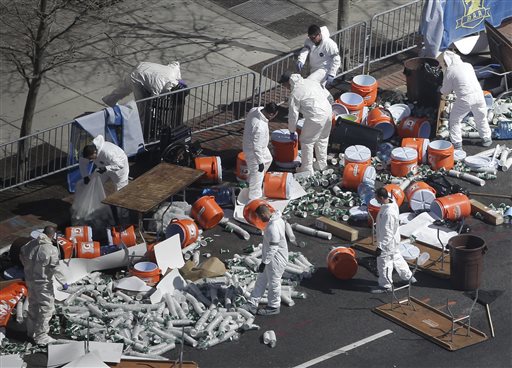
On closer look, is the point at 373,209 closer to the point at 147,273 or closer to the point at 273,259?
the point at 273,259

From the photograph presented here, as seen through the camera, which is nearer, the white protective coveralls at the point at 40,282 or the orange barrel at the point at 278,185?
the white protective coveralls at the point at 40,282

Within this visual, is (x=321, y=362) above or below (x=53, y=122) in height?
below

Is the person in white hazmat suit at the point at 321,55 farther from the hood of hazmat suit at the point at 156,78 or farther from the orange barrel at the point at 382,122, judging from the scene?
the hood of hazmat suit at the point at 156,78

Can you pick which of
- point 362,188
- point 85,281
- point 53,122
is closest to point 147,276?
point 85,281

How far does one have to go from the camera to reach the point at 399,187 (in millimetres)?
19297

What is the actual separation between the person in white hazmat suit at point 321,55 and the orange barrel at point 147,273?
207 inches

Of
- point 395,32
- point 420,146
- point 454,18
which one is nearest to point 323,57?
point 420,146

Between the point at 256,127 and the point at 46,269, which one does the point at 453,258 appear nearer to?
the point at 256,127

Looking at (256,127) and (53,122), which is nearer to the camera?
(256,127)

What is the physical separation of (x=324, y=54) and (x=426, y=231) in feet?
13.8

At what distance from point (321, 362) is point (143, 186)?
13.7ft

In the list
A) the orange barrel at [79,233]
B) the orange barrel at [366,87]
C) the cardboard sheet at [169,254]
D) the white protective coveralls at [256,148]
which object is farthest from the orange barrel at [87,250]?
the orange barrel at [366,87]

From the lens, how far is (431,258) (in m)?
17.9

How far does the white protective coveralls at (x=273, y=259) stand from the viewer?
53.9ft
